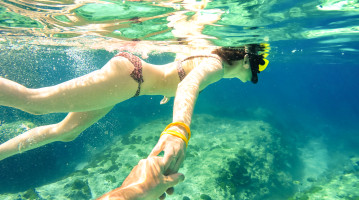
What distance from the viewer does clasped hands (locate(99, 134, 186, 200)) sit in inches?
49.3

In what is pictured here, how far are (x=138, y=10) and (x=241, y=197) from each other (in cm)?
1066

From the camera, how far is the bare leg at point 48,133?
12.1ft

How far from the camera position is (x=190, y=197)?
31.8 ft

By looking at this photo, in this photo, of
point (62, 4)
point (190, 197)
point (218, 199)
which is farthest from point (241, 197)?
point (62, 4)

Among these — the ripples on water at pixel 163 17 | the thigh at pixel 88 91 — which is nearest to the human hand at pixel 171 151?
the thigh at pixel 88 91

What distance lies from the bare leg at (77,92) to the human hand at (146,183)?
1.86 m

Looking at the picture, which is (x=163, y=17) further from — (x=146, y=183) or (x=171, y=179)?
(x=146, y=183)

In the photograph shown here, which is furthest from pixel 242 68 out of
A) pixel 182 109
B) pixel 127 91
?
pixel 182 109

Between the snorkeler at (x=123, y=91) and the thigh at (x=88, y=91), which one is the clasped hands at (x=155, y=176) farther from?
the thigh at (x=88, y=91)

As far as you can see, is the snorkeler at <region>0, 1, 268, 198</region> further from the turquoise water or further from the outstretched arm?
the turquoise water

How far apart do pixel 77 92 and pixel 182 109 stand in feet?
5.89

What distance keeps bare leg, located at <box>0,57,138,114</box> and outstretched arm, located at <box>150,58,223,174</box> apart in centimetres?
134

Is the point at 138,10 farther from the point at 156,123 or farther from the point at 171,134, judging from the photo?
the point at 156,123

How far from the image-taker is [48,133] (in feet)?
13.2
